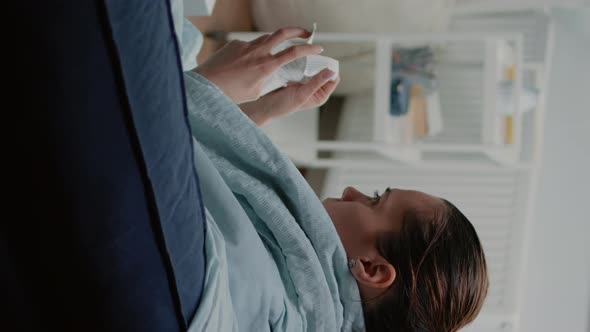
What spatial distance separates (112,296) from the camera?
573 millimetres

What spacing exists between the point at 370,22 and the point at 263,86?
63.2 inches

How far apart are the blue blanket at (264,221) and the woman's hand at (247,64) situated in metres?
0.14

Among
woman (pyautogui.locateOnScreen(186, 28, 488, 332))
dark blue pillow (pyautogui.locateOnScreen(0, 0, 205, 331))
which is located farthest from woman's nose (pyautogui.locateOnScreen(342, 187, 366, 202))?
dark blue pillow (pyautogui.locateOnScreen(0, 0, 205, 331))

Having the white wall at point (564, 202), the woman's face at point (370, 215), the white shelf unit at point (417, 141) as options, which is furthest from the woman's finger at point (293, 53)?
the white wall at point (564, 202)

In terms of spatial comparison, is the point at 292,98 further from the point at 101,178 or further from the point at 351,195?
the point at 101,178

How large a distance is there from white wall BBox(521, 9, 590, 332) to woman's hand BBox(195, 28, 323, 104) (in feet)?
5.68

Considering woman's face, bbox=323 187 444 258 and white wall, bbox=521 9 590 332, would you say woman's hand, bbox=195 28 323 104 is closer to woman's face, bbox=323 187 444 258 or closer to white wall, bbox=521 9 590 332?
woman's face, bbox=323 187 444 258

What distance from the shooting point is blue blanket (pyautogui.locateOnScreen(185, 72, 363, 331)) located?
774 mm

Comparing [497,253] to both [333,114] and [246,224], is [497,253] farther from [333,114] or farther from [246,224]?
[246,224]

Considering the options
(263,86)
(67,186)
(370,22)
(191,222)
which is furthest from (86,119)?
(370,22)

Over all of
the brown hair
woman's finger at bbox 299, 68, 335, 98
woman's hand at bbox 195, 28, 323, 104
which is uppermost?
woman's hand at bbox 195, 28, 323, 104

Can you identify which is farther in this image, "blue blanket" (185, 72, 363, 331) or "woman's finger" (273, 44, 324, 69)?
"woman's finger" (273, 44, 324, 69)

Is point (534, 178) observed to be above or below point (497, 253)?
above

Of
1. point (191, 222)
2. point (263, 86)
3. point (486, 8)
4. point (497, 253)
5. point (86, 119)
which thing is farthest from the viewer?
point (486, 8)
